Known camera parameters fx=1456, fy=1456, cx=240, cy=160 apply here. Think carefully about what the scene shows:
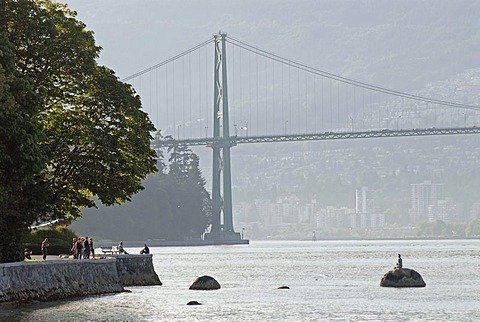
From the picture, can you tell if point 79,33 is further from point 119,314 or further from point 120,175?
point 119,314

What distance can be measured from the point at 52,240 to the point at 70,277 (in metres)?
18.8

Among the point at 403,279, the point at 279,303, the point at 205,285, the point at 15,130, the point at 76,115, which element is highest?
the point at 76,115

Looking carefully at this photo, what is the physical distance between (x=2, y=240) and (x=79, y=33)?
10.8 m

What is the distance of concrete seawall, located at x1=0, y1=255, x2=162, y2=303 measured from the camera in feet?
158

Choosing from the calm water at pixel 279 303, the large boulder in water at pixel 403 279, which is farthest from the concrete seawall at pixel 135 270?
the large boulder in water at pixel 403 279

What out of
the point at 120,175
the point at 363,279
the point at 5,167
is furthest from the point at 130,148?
the point at 363,279

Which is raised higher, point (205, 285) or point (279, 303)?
point (205, 285)

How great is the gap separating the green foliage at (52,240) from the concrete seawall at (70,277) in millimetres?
6589

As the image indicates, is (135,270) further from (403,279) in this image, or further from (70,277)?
(403,279)

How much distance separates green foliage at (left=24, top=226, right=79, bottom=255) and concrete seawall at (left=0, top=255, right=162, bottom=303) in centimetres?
659

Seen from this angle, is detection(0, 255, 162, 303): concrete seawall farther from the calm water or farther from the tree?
the tree

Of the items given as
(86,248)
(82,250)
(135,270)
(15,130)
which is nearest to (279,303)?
(86,248)

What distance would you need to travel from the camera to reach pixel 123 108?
2464 inches

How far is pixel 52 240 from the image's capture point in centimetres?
7412
